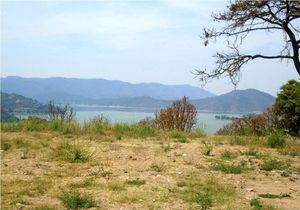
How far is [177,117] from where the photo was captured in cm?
2008

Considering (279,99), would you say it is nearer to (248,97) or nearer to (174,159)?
(174,159)

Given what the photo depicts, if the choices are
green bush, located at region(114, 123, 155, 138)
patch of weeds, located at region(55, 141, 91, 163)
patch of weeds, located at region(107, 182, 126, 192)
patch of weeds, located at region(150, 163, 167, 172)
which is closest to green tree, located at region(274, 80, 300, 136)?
green bush, located at region(114, 123, 155, 138)

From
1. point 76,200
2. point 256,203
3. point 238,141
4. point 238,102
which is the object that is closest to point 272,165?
point 256,203

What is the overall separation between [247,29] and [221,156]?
2.79m

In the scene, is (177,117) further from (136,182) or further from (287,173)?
(136,182)

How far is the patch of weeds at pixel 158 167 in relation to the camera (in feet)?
26.4

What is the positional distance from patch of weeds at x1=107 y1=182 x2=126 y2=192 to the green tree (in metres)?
10.8

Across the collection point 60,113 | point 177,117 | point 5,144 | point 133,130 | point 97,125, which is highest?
point 60,113

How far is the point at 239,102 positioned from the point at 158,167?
111 metres

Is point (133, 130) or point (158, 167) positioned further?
point (133, 130)

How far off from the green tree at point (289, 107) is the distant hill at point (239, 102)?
286ft

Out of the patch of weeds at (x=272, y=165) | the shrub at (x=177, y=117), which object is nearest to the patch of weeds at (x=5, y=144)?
the patch of weeds at (x=272, y=165)

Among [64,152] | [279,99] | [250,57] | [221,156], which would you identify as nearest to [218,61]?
[250,57]

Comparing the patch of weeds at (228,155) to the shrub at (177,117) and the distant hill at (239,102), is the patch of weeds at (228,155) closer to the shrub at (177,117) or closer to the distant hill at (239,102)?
the shrub at (177,117)
